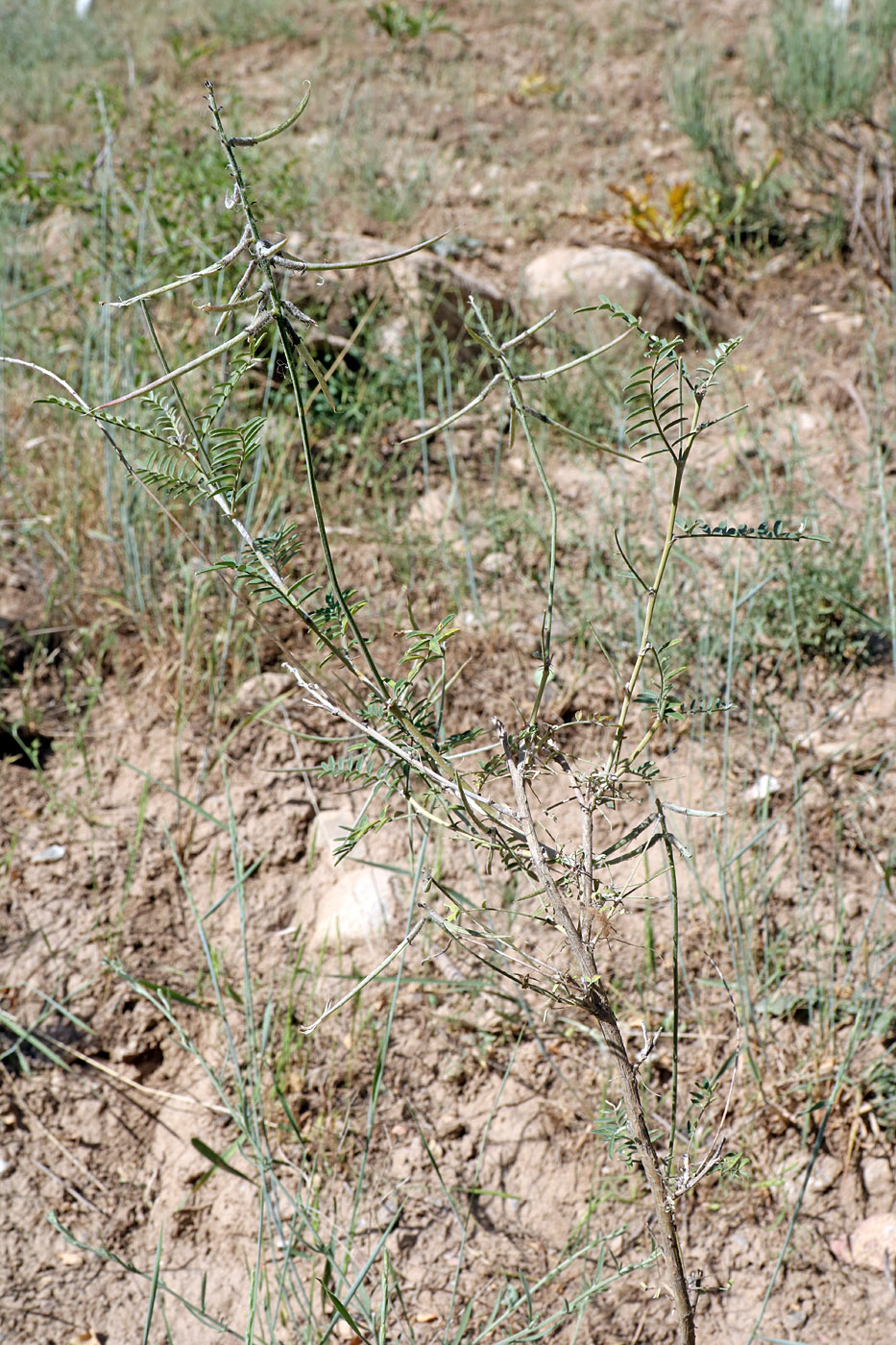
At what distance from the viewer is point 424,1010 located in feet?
5.57

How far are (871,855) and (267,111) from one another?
445 centimetres

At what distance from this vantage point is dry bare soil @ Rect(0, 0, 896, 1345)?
1407 millimetres

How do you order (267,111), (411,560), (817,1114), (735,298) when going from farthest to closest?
(267,111) < (735,298) < (411,560) < (817,1114)

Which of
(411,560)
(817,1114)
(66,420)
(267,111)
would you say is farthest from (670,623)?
(267,111)

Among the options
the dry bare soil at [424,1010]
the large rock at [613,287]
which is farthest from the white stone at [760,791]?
the large rock at [613,287]

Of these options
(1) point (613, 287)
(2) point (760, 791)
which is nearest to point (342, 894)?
(2) point (760, 791)

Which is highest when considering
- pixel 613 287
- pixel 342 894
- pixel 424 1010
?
pixel 613 287

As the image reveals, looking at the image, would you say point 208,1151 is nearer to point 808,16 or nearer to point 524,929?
point 524,929

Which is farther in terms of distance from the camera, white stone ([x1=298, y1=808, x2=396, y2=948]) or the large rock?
the large rock

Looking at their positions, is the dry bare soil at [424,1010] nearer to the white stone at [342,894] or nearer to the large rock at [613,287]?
the white stone at [342,894]

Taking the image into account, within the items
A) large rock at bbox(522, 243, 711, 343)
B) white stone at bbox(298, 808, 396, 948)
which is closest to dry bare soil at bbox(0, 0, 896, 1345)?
white stone at bbox(298, 808, 396, 948)

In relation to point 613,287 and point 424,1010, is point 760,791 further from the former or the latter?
point 613,287

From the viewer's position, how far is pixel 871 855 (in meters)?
1.70

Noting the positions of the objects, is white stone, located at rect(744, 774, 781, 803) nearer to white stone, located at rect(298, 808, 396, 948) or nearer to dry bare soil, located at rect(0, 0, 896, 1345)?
dry bare soil, located at rect(0, 0, 896, 1345)
